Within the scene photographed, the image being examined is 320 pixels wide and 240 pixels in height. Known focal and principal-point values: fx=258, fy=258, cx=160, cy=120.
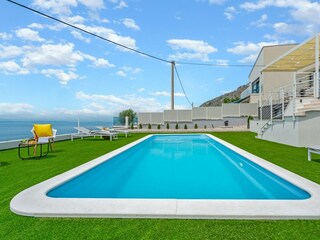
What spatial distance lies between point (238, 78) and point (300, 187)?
32692mm

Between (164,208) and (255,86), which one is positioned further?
(255,86)

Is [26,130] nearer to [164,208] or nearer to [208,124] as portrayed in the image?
[208,124]

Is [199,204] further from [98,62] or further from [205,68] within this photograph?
[205,68]

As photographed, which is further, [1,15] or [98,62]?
[98,62]

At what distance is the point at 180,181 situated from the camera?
17.2ft

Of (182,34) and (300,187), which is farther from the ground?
(182,34)

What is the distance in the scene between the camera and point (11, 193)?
392 centimetres

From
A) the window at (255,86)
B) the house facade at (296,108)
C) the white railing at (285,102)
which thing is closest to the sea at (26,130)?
the white railing at (285,102)

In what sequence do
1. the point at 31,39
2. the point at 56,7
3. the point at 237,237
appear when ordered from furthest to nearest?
→ the point at 31,39 → the point at 56,7 → the point at 237,237

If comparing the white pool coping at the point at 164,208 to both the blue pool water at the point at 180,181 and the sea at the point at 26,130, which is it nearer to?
the blue pool water at the point at 180,181

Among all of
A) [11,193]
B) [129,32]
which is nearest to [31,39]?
[129,32]

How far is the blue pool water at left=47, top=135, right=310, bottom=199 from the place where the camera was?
14.1 ft

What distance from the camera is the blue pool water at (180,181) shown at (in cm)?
429

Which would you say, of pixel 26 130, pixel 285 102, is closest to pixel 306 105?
pixel 285 102
